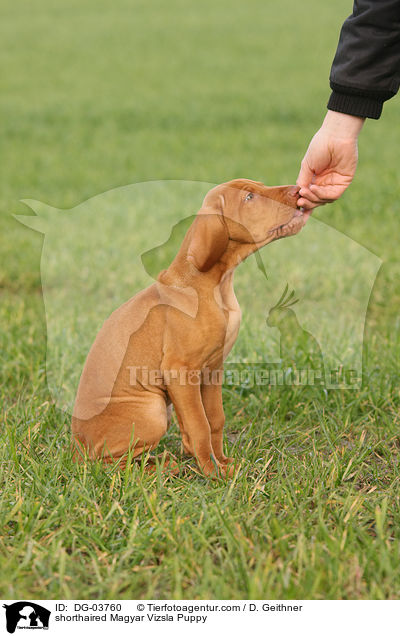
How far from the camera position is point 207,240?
2.61m

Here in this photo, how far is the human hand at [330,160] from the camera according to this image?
283 centimetres

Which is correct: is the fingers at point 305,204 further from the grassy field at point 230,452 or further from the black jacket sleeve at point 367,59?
the grassy field at point 230,452

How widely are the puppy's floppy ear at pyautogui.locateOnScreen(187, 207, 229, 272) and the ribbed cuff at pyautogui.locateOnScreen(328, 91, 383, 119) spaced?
695 mm

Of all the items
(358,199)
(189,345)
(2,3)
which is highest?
(2,3)

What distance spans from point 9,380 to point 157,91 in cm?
1318

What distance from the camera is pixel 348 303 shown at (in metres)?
5.14

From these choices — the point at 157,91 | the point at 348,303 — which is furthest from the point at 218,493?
the point at 157,91

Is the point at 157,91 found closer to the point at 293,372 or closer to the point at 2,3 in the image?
the point at 293,372

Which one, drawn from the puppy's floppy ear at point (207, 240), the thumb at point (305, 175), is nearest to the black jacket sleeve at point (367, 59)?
the thumb at point (305, 175)

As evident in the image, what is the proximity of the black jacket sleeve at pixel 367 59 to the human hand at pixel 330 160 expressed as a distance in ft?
0.18

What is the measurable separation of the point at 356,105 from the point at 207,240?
84cm

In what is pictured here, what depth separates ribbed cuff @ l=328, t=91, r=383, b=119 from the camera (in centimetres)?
281

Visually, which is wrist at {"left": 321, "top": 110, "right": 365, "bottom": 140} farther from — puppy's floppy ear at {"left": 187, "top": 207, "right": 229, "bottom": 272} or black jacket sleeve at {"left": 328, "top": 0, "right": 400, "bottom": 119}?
puppy's floppy ear at {"left": 187, "top": 207, "right": 229, "bottom": 272}

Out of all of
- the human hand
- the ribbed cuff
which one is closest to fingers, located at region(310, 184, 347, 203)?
the human hand
